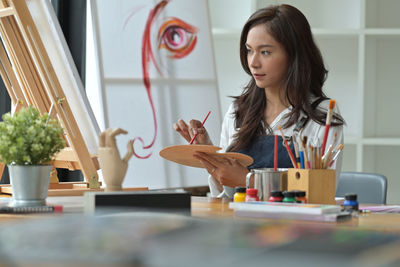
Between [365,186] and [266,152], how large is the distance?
0.65 m

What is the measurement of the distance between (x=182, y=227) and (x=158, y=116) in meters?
2.38

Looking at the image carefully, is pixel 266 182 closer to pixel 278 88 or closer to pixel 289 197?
pixel 289 197

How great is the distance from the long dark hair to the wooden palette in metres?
0.46

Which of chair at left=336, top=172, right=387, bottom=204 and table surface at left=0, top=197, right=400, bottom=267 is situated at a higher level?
table surface at left=0, top=197, right=400, bottom=267

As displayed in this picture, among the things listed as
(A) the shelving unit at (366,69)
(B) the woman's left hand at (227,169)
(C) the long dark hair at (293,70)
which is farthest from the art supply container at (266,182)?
(A) the shelving unit at (366,69)

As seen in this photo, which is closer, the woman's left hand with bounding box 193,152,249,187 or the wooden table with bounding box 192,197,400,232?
the wooden table with bounding box 192,197,400,232

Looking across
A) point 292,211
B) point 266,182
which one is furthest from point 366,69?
point 292,211

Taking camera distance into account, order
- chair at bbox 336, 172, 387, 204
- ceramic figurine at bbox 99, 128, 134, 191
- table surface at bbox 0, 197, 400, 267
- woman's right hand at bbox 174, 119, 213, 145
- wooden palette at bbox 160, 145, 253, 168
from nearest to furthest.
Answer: table surface at bbox 0, 197, 400, 267 → ceramic figurine at bbox 99, 128, 134, 191 → wooden palette at bbox 160, 145, 253, 168 → woman's right hand at bbox 174, 119, 213, 145 → chair at bbox 336, 172, 387, 204

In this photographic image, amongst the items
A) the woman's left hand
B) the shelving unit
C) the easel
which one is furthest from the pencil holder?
the shelving unit

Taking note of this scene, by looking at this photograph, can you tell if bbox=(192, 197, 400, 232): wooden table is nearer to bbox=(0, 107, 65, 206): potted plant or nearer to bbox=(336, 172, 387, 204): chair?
bbox=(0, 107, 65, 206): potted plant

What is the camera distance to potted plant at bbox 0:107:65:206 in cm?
132

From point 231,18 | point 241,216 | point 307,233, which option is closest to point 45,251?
point 307,233

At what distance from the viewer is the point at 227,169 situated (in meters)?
Result: 1.82

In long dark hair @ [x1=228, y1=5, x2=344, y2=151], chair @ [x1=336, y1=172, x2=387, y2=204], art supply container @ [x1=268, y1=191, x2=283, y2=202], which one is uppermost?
long dark hair @ [x1=228, y1=5, x2=344, y2=151]
